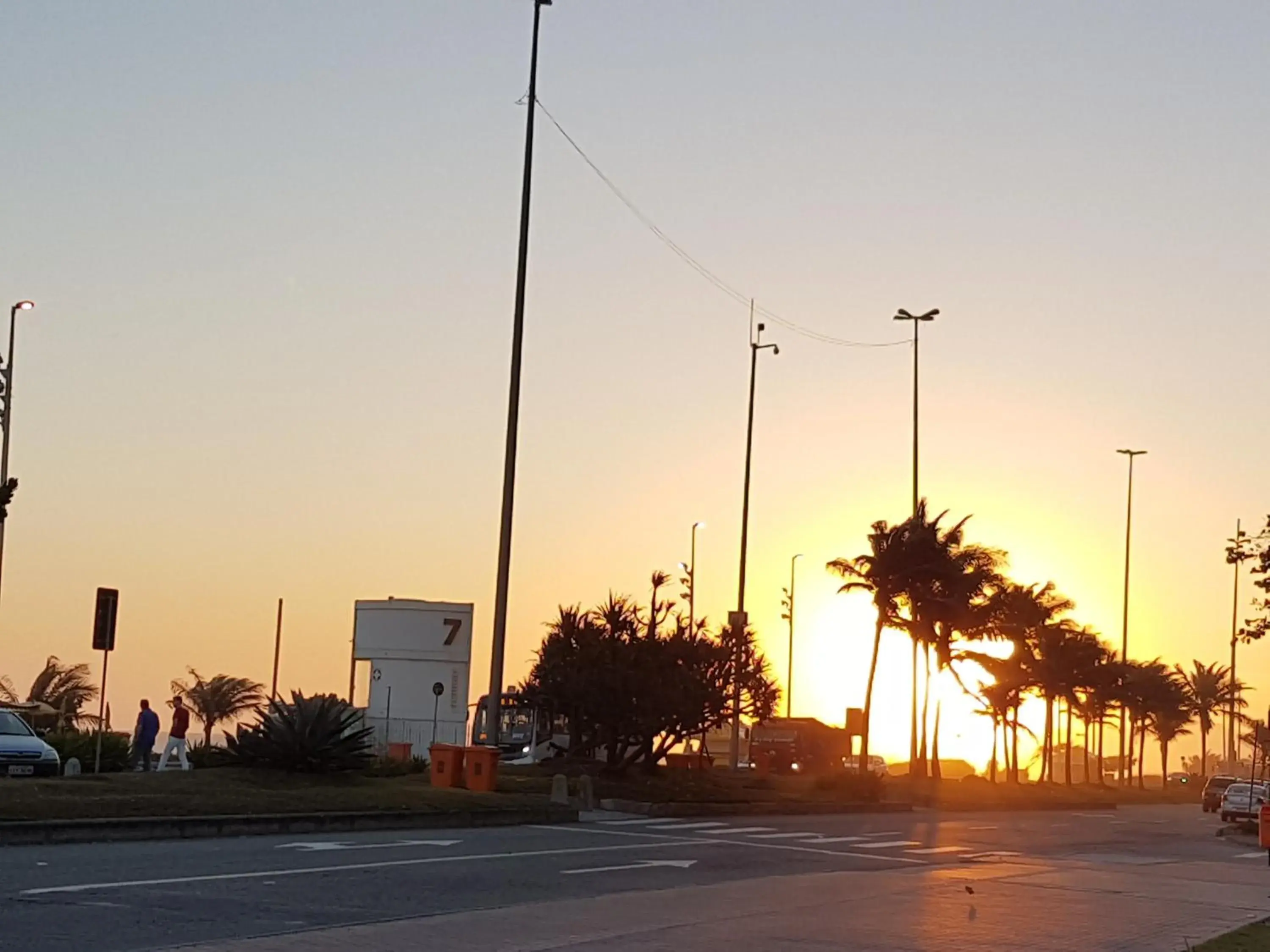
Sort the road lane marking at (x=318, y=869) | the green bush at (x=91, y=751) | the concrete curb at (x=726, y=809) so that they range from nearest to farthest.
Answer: the road lane marking at (x=318, y=869), the concrete curb at (x=726, y=809), the green bush at (x=91, y=751)

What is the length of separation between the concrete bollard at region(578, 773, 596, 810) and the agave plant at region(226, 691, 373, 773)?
4.37 meters

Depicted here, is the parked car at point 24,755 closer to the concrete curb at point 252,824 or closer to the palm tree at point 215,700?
the concrete curb at point 252,824

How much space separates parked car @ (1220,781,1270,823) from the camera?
1722 inches

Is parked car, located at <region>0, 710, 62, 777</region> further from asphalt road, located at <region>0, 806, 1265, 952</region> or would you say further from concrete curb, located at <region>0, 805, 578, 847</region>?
asphalt road, located at <region>0, 806, 1265, 952</region>

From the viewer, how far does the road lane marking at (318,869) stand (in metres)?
14.1

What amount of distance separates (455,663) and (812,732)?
2200 cm

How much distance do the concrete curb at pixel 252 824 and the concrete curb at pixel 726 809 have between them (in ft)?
13.9

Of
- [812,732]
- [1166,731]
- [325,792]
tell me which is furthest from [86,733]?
[1166,731]

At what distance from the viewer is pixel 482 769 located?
98.9 feet

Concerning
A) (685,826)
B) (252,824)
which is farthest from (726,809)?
(252,824)

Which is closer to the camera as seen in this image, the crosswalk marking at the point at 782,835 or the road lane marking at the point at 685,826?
the crosswalk marking at the point at 782,835

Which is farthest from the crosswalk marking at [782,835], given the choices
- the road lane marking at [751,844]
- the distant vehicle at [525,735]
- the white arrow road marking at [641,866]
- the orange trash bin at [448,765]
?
the distant vehicle at [525,735]

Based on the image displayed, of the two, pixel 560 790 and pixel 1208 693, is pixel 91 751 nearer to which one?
pixel 560 790

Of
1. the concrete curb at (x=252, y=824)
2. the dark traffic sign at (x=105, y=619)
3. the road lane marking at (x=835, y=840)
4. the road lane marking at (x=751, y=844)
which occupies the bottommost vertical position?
the road lane marking at (x=835, y=840)
